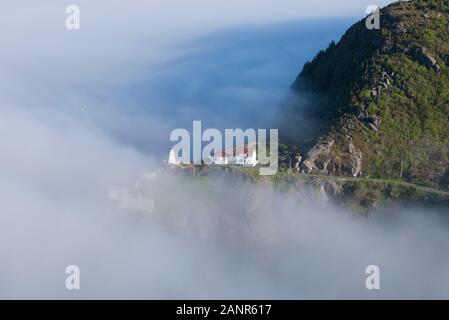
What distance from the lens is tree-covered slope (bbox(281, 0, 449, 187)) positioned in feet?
577

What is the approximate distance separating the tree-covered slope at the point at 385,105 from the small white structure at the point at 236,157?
5847mm

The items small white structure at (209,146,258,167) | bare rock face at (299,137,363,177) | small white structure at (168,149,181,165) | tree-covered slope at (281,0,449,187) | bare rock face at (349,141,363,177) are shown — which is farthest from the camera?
small white structure at (168,149,181,165)

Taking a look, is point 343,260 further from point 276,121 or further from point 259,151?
point 276,121

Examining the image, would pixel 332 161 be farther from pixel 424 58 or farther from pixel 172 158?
pixel 424 58

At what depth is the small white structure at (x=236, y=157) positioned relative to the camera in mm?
178625

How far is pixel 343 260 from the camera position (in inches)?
6772

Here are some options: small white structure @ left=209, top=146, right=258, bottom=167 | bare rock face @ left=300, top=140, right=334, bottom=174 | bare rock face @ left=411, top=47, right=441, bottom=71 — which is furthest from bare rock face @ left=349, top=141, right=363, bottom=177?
bare rock face @ left=411, top=47, right=441, bottom=71

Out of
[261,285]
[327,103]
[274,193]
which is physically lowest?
[261,285]

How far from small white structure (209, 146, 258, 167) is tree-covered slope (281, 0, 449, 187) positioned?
5.85m

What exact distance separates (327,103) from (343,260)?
89.6 ft

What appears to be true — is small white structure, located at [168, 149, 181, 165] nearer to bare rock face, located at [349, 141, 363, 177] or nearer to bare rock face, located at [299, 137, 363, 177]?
bare rock face, located at [299, 137, 363, 177]

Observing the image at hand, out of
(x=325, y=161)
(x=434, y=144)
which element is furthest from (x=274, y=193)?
(x=434, y=144)

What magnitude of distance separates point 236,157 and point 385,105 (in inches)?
827

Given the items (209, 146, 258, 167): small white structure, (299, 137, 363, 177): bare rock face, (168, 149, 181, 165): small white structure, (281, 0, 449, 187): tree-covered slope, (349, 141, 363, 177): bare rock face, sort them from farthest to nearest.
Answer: (168, 149, 181, 165): small white structure → (209, 146, 258, 167): small white structure → (281, 0, 449, 187): tree-covered slope → (349, 141, 363, 177): bare rock face → (299, 137, 363, 177): bare rock face
